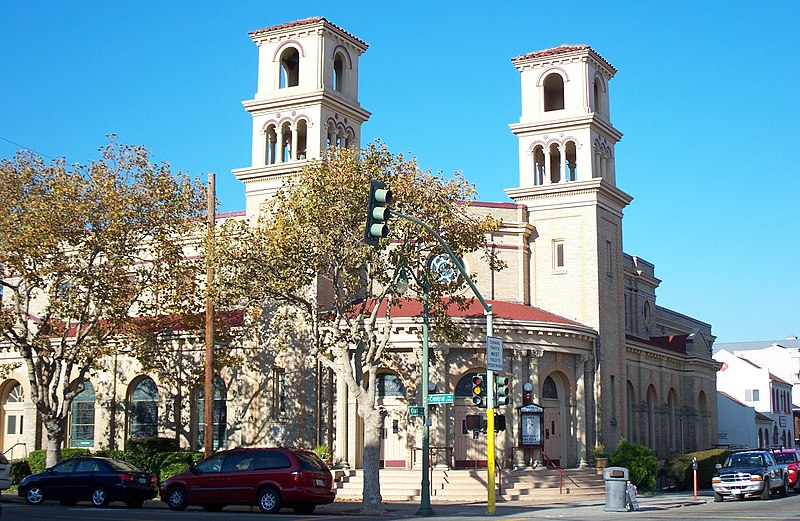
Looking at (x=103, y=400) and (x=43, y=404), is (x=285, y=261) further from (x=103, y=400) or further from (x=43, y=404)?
(x=103, y=400)

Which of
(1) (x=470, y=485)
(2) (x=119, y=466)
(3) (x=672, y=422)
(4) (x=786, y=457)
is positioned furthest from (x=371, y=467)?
(3) (x=672, y=422)

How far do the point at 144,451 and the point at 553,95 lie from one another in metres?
25.9

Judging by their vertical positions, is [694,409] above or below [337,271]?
below

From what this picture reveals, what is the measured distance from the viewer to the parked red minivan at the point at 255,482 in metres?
28.0

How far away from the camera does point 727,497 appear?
35.3 m

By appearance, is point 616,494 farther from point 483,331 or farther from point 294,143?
point 294,143

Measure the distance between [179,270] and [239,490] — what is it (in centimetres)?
1067

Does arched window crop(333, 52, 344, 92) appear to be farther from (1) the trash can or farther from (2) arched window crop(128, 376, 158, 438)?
(1) the trash can

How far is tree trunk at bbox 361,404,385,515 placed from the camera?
97.8ft

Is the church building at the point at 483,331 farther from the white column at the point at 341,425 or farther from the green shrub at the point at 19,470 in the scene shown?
the green shrub at the point at 19,470

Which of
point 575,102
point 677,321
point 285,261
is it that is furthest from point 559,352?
point 677,321

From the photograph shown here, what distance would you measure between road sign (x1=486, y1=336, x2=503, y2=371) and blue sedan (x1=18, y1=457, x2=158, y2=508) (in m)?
11.5

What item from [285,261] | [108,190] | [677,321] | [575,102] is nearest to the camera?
[285,261]

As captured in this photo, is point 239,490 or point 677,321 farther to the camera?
point 677,321
